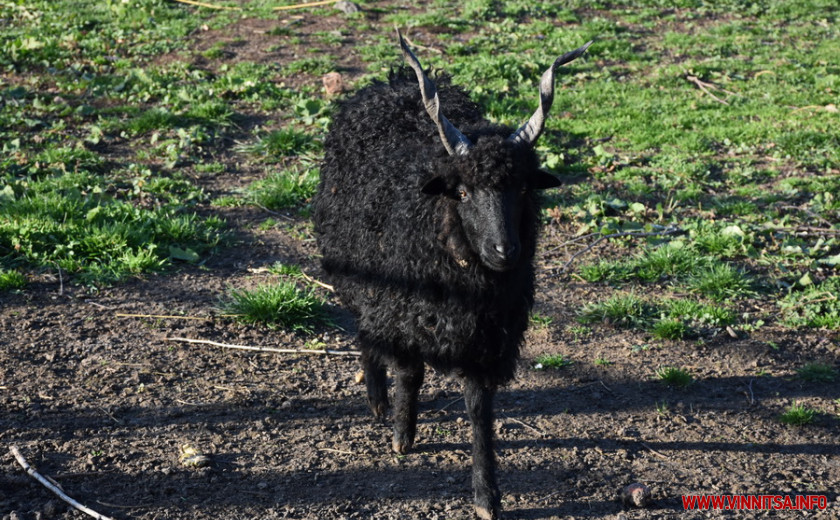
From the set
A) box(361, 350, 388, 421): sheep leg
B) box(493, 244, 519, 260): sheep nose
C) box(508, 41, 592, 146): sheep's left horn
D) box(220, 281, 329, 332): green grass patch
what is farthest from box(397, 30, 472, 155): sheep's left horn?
box(220, 281, 329, 332): green grass patch

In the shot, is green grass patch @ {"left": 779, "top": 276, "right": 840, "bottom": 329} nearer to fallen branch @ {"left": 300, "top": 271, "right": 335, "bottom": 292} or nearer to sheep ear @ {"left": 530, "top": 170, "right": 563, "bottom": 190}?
sheep ear @ {"left": 530, "top": 170, "right": 563, "bottom": 190}

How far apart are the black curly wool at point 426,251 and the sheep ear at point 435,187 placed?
2 cm

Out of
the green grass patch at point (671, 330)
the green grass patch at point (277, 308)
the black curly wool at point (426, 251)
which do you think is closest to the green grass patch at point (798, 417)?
the green grass patch at point (671, 330)

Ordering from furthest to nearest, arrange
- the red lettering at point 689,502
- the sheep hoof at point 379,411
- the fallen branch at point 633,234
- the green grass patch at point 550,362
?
the fallen branch at point 633,234, the green grass patch at point 550,362, the sheep hoof at point 379,411, the red lettering at point 689,502

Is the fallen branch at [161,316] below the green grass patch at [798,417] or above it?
above

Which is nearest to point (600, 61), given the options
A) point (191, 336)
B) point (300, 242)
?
point (300, 242)

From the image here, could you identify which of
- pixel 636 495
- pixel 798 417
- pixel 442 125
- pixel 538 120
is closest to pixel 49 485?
pixel 442 125

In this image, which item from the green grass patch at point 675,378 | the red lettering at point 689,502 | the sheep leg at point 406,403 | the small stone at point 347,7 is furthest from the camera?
the small stone at point 347,7

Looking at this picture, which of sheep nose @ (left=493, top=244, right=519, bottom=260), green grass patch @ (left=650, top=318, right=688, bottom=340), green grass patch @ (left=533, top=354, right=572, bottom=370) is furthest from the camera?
green grass patch @ (left=650, top=318, right=688, bottom=340)

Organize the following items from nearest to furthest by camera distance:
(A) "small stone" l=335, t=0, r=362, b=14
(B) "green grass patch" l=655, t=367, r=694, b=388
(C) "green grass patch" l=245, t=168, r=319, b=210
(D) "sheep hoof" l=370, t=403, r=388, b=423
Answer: (D) "sheep hoof" l=370, t=403, r=388, b=423 < (B) "green grass patch" l=655, t=367, r=694, b=388 < (C) "green grass patch" l=245, t=168, r=319, b=210 < (A) "small stone" l=335, t=0, r=362, b=14

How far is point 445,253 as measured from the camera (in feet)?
13.4

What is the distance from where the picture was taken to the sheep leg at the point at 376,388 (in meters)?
4.78

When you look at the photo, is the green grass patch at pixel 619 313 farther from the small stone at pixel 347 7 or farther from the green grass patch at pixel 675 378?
the small stone at pixel 347 7

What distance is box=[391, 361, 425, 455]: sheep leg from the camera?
4.45 m
